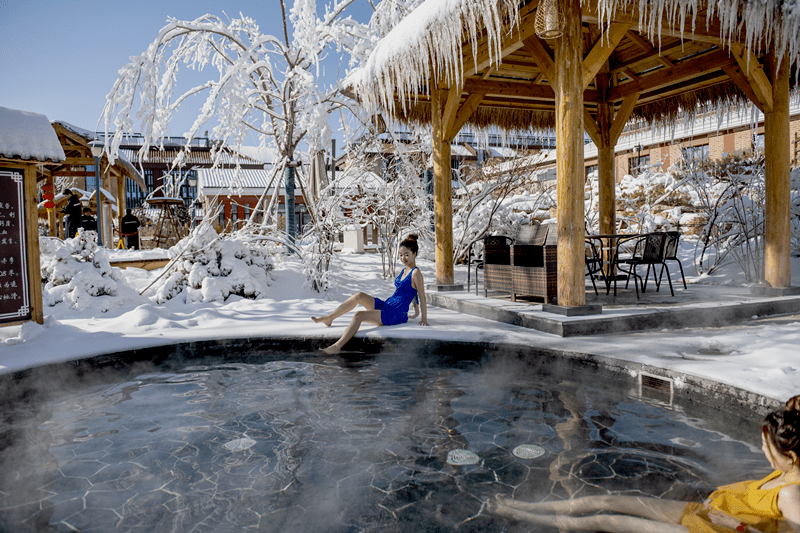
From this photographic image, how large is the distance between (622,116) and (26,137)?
7754 mm

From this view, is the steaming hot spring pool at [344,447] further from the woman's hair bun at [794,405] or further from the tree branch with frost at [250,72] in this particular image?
the tree branch with frost at [250,72]

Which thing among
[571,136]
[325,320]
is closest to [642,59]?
[571,136]

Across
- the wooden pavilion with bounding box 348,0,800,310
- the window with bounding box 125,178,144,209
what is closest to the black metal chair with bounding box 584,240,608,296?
the wooden pavilion with bounding box 348,0,800,310

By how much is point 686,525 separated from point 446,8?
4.79 metres

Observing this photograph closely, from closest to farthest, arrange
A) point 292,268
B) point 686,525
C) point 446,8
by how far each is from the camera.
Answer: point 686,525, point 446,8, point 292,268

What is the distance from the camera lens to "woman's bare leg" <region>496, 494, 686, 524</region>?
198cm

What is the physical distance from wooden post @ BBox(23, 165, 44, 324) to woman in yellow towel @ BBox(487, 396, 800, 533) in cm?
503

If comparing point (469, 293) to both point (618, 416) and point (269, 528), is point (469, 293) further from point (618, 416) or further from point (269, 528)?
point (269, 528)

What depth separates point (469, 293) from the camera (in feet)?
23.5

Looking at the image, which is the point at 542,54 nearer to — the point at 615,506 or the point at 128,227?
the point at 615,506

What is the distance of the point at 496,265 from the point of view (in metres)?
6.48

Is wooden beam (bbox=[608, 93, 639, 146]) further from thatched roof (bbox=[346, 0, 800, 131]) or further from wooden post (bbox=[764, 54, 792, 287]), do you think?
wooden post (bbox=[764, 54, 792, 287])

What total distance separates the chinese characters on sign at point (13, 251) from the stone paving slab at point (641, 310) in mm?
4763

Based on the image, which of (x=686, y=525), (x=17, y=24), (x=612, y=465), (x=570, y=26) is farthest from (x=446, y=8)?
(x=17, y=24)
